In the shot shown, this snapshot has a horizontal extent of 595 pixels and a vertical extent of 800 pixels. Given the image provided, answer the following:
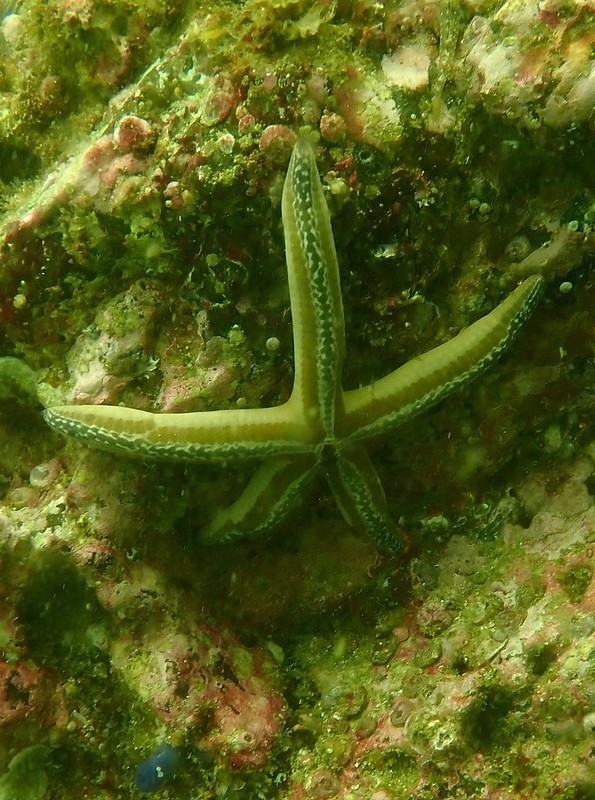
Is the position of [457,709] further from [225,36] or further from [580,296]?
[225,36]

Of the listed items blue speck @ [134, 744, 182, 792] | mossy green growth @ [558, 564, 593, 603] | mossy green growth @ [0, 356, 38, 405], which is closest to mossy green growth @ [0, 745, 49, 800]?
blue speck @ [134, 744, 182, 792]

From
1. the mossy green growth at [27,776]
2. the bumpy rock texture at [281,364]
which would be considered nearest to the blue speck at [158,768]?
the bumpy rock texture at [281,364]

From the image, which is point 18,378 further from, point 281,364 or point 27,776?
point 27,776

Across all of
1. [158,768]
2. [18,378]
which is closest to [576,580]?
[158,768]

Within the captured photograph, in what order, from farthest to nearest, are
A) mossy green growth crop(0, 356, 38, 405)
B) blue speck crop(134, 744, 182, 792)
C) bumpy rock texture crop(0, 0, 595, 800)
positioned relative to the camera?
mossy green growth crop(0, 356, 38, 405)
blue speck crop(134, 744, 182, 792)
bumpy rock texture crop(0, 0, 595, 800)

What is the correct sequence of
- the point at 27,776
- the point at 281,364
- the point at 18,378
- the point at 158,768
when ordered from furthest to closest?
the point at 18,378, the point at 281,364, the point at 27,776, the point at 158,768

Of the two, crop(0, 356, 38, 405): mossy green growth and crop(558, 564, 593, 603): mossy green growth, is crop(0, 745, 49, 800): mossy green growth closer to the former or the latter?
crop(0, 356, 38, 405): mossy green growth
